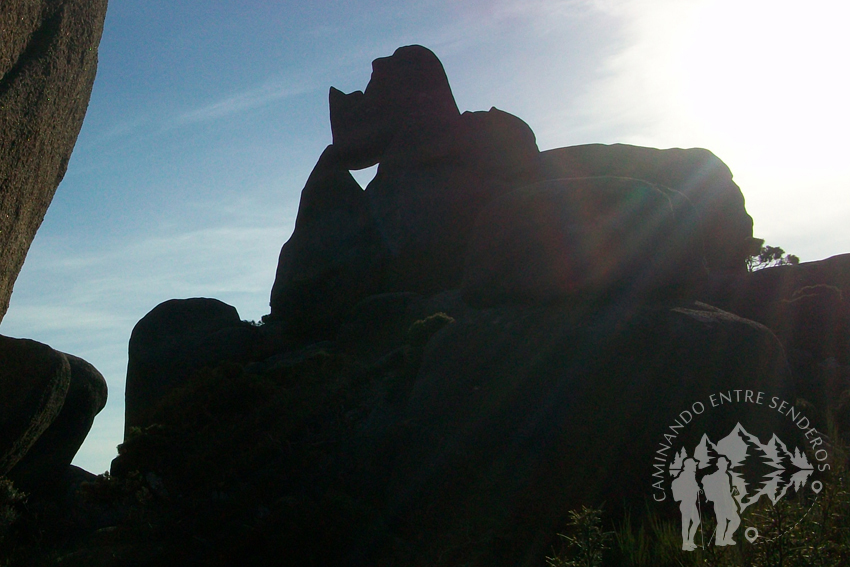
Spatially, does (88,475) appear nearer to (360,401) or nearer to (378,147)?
(360,401)

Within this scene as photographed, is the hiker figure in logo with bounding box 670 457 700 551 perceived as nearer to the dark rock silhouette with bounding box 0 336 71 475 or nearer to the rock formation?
the rock formation

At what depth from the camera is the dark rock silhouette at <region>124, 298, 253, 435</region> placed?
31.8 m

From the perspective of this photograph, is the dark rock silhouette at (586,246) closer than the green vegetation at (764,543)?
No

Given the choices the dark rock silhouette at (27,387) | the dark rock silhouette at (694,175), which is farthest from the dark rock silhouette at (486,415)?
the dark rock silhouette at (694,175)

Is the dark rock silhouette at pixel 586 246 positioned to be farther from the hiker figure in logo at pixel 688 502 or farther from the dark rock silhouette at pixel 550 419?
the hiker figure in logo at pixel 688 502

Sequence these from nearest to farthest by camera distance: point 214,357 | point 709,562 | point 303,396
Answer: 1. point 709,562
2. point 303,396
3. point 214,357

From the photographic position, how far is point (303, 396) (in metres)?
11.3

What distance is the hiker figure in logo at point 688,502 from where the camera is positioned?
540cm

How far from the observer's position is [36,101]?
5316 mm

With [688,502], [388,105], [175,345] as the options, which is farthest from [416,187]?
[688,502]

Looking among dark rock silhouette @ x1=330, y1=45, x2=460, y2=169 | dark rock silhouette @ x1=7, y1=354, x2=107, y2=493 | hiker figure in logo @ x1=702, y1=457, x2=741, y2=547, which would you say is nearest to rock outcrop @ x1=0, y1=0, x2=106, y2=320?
hiker figure in logo @ x1=702, y1=457, x2=741, y2=547

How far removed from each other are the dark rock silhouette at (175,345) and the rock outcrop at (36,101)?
2571 centimetres

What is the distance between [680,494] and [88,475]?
2012 centimetres

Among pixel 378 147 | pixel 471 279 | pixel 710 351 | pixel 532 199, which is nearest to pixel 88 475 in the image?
pixel 471 279
